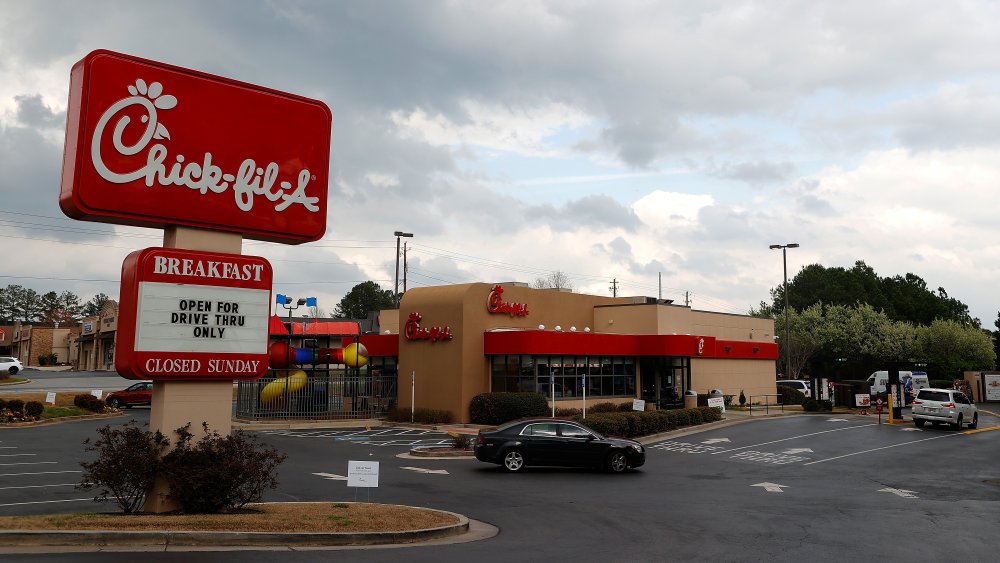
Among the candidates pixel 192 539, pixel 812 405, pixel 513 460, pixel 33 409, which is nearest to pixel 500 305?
pixel 513 460

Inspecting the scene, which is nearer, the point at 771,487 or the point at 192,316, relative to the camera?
the point at 192,316

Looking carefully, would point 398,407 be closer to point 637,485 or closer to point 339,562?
point 637,485

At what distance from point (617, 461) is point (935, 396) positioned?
71.4ft

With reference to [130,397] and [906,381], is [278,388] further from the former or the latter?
[906,381]

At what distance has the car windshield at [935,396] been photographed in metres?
34.9

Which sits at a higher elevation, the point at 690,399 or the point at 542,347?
the point at 542,347

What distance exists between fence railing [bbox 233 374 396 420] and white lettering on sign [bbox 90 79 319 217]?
75.6 ft

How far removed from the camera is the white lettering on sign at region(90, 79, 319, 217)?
12781mm

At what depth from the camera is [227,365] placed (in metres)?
13.7

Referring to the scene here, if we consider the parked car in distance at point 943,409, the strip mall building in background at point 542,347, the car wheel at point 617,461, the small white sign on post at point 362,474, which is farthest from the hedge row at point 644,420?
the small white sign on post at point 362,474

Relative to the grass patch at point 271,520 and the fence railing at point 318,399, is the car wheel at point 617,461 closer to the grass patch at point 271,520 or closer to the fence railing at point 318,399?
the grass patch at point 271,520

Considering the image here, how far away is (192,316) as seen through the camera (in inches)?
531

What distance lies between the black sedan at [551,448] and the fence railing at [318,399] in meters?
17.0

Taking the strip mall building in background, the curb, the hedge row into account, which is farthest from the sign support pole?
the strip mall building in background
